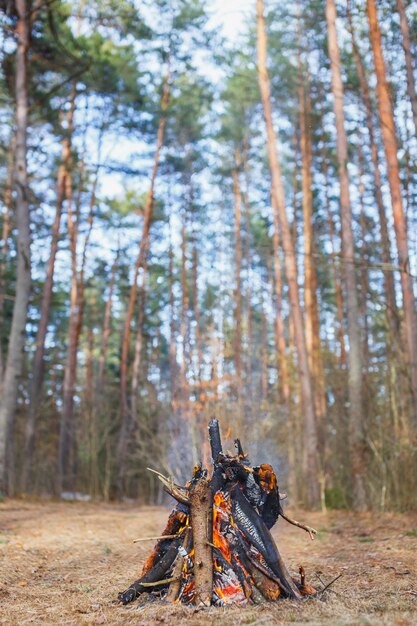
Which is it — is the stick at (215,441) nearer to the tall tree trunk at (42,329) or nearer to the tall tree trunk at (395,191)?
the tall tree trunk at (395,191)

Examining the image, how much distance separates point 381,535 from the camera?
350 inches

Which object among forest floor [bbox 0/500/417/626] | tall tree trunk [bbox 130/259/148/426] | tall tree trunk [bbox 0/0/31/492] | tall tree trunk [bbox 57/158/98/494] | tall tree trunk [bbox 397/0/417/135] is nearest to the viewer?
forest floor [bbox 0/500/417/626]

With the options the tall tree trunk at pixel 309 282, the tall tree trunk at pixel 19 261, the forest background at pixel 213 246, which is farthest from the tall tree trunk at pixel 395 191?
the tall tree trunk at pixel 19 261

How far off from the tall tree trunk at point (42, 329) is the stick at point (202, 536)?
1186 centimetres

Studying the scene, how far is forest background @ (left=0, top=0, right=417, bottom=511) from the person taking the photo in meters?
12.3

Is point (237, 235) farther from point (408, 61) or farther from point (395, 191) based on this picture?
point (408, 61)

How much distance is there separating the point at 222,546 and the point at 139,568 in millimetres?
2298

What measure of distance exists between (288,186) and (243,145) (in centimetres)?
304

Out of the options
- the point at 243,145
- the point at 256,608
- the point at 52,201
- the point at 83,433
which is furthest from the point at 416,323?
the point at 243,145

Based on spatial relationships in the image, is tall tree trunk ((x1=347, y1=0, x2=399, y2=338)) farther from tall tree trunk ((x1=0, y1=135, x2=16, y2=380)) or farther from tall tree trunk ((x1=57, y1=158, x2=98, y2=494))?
tall tree trunk ((x1=0, y1=135, x2=16, y2=380))

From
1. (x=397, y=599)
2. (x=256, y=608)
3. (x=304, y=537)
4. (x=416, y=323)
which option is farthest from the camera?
(x=416, y=323)

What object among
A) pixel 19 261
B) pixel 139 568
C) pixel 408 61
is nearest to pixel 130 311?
pixel 19 261

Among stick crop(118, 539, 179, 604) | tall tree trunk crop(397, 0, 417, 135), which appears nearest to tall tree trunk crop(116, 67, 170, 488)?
tall tree trunk crop(397, 0, 417, 135)

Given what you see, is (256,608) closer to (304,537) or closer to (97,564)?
(97,564)
